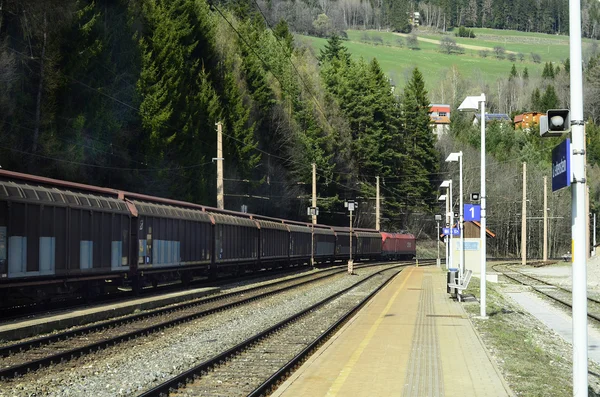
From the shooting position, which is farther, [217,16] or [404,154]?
[404,154]

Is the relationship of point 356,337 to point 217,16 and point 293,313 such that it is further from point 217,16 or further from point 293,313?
point 217,16

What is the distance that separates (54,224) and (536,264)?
205 ft

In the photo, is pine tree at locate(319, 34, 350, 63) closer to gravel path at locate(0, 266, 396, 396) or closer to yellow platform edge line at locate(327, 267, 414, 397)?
yellow platform edge line at locate(327, 267, 414, 397)

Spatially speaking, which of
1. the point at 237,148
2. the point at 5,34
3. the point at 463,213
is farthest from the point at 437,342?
the point at 237,148

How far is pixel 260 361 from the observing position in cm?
1385

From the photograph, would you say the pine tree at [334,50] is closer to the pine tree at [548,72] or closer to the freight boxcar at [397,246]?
the freight boxcar at [397,246]

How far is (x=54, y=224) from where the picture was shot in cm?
1984

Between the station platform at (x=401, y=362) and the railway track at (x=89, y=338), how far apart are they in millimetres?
3968

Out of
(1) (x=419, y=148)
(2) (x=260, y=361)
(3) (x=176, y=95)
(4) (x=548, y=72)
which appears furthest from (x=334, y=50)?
(2) (x=260, y=361)

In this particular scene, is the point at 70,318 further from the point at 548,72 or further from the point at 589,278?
the point at 548,72

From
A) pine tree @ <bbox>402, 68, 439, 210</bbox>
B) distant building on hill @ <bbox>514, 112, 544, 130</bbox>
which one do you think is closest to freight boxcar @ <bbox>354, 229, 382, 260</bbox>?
pine tree @ <bbox>402, 68, 439, 210</bbox>

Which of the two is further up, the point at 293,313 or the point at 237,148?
the point at 237,148

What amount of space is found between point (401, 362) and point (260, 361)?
7.93ft

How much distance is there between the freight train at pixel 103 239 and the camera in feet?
59.8
